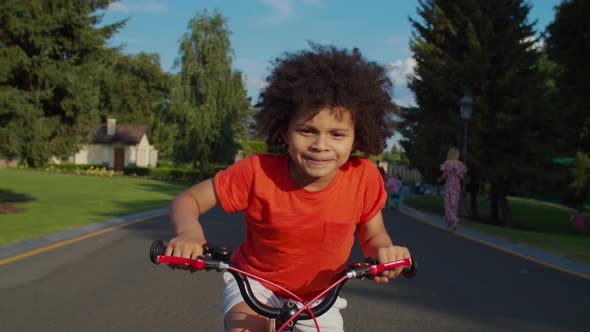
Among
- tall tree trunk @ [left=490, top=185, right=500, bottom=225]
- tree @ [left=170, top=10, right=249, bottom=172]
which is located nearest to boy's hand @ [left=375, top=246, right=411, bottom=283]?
tall tree trunk @ [left=490, top=185, right=500, bottom=225]

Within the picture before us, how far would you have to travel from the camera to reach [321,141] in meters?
Answer: 2.87

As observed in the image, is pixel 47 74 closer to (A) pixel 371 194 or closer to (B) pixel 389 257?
(A) pixel 371 194

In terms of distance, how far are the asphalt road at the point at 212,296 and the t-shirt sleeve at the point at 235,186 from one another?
2.81 metres

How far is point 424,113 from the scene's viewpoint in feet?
102

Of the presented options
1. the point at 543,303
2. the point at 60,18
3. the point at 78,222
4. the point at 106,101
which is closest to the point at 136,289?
the point at 543,303

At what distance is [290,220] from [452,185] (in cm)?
1405

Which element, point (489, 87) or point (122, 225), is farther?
point (489, 87)

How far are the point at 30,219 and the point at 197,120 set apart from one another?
106 feet

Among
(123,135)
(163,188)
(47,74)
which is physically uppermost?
(123,135)

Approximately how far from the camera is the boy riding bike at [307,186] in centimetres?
291

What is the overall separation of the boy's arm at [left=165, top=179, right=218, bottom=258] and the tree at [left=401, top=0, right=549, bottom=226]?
81.9 feet

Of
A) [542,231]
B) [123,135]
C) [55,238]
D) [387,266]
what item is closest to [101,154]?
[123,135]

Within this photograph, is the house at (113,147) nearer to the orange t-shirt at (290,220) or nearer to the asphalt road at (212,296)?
the asphalt road at (212,296)

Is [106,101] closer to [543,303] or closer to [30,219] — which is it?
[30,219]
